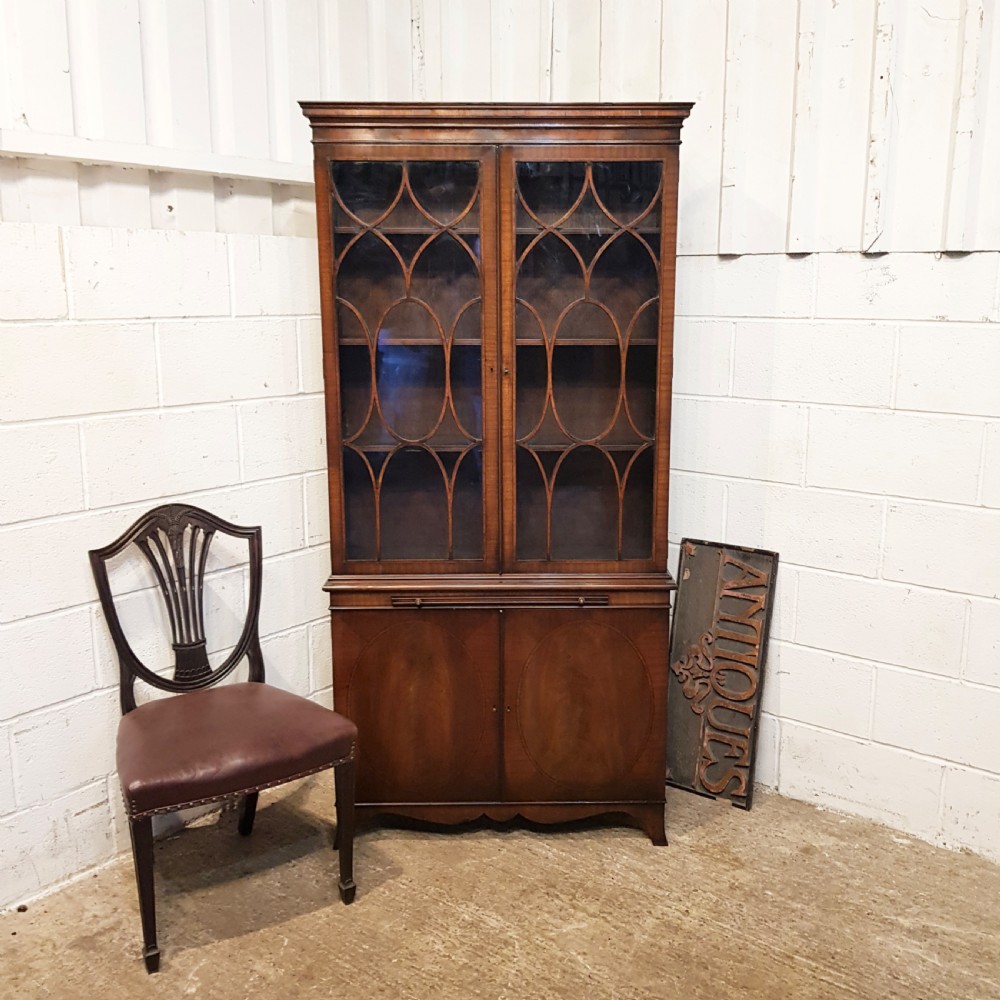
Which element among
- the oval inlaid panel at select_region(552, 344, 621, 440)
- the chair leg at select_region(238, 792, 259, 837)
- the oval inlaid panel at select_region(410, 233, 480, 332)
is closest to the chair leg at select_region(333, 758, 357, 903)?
the chair leg at select_region(238, 792, 259, 837)

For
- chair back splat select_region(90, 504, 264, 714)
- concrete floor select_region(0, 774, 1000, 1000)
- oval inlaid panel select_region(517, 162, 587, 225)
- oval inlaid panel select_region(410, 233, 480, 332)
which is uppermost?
oval inlaid panel select_region(517, 162, 587, 225)

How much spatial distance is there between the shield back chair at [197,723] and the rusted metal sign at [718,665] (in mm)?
1075

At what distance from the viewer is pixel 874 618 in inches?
105

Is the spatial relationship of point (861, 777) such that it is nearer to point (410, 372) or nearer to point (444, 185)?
point (410, 372)

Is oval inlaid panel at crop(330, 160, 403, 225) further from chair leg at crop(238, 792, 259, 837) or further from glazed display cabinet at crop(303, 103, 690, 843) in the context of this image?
chair leg at crop(238, 792, 259, 837)

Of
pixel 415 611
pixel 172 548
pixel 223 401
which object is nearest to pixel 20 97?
pixel 223 401

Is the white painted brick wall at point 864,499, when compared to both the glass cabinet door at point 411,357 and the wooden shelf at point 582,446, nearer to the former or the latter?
the wooden shelf at point 582,446

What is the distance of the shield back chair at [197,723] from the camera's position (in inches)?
83.0

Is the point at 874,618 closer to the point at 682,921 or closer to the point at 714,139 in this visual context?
the point at 682,921

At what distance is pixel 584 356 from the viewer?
2537 millimetres

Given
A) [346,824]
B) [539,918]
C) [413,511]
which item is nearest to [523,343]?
[413,511]

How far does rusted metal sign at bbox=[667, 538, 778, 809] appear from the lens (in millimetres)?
2838

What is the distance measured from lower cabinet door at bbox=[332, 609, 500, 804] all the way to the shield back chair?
0.63ft

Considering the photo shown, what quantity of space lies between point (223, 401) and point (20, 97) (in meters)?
0.85
